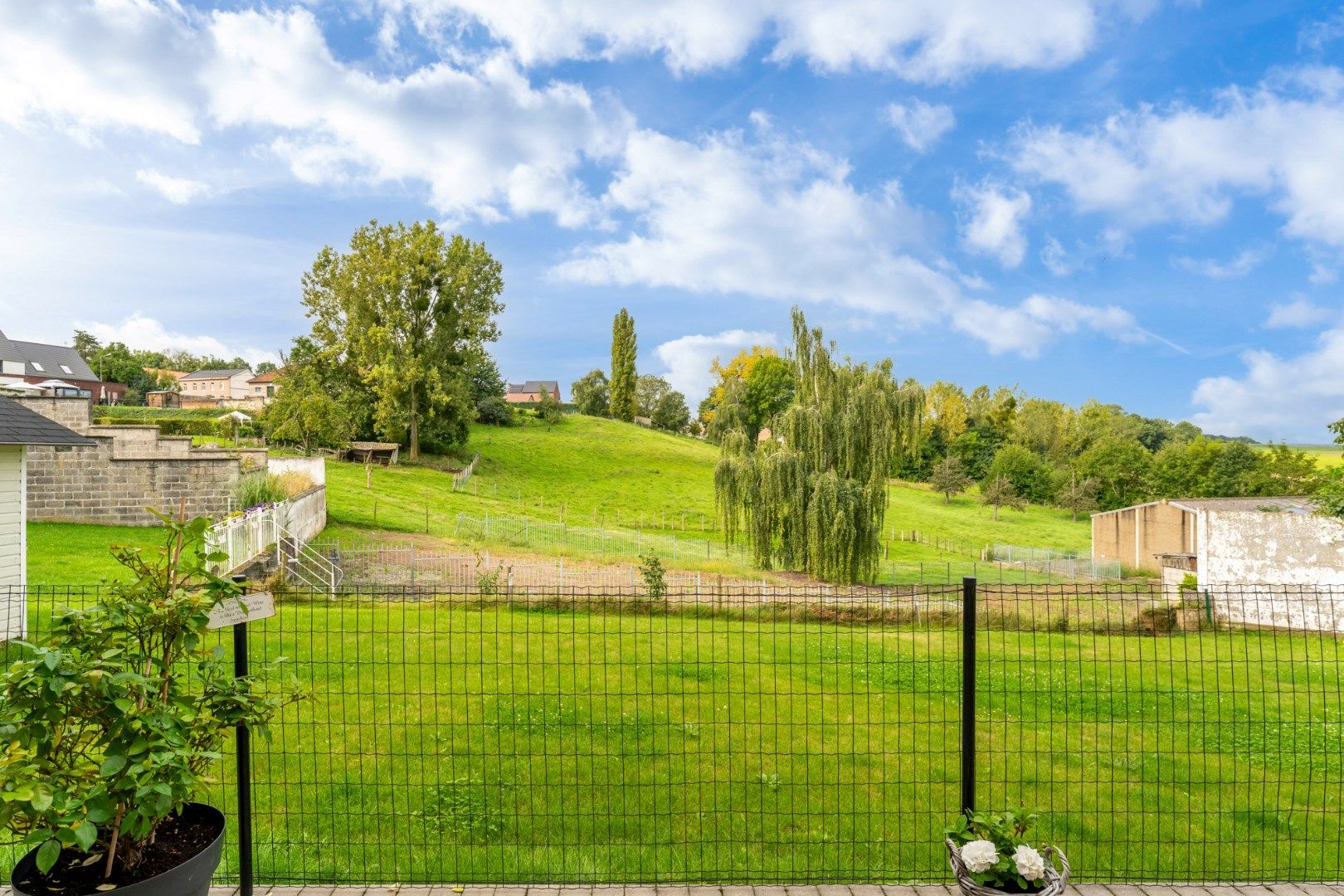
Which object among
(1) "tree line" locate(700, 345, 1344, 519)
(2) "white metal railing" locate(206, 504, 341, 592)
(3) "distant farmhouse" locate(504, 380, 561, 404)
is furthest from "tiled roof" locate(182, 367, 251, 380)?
(2) "white metal railing" locate(206, 504, 341, 592)

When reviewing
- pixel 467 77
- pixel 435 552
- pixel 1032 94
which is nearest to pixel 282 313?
pixel 435 552

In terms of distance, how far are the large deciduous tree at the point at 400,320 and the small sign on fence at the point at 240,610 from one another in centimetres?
3178

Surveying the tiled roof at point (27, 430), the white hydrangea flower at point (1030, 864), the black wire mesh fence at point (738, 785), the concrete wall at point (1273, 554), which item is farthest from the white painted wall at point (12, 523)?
the concrete wall at point (1273, 554)

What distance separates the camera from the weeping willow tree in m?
17.8

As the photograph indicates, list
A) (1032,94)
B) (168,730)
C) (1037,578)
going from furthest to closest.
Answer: (1037,578) → (1032,94) → (168,730)

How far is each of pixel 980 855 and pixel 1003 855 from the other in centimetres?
17

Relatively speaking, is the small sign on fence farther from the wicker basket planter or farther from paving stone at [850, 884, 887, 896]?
Result: the wicker basket planter

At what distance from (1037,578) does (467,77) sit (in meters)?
23.2

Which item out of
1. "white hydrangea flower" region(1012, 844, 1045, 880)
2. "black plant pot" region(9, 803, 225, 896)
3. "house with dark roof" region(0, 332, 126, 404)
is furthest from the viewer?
"house with dark roof" region(0, 332, 126, 404)

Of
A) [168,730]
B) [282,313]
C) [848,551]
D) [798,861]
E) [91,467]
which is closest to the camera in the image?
[168,730]

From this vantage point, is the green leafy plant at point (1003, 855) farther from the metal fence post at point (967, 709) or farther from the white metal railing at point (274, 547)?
the white metal railing at point (274, 547)

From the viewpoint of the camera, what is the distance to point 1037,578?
2388cm

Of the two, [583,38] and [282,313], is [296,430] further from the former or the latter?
[583,38]

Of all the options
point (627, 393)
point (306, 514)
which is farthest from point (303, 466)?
point (627, 393)
